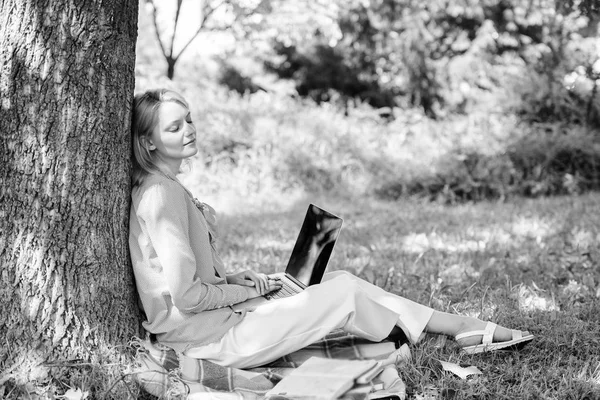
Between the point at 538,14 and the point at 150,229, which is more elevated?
the point at 538,14

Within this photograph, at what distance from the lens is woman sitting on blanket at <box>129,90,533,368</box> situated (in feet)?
7.92

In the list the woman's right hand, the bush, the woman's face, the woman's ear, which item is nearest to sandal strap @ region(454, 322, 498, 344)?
the woman's right hand

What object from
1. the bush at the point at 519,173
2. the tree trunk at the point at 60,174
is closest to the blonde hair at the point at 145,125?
the tree trunk at the point at 60,174

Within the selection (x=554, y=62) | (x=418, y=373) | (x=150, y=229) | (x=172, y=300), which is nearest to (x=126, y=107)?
(x=150, y=229)

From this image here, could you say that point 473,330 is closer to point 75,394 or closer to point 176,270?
point 176,270

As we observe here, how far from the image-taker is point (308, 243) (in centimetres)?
301

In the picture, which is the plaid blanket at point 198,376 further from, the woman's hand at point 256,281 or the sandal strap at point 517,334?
the sandal strap at point 517,334

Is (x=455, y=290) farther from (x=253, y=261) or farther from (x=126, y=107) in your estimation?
→ (x=126, y=107)

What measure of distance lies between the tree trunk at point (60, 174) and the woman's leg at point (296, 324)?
1.45 ft

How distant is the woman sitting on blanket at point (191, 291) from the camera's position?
2414mm

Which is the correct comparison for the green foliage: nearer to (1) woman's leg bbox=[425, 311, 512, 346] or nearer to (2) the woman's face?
(1) woman's leg bbox=[425, 311, 512, 346]

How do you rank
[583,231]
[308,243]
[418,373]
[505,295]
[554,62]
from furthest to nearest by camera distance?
[554,62] < [583,231] < [505,295] < [308,243] < [418,373]

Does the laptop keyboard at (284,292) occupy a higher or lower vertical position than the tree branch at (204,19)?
lower

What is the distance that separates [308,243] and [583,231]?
2.87m
